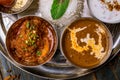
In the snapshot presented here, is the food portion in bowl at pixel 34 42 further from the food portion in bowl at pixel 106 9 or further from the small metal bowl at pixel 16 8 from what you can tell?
the food portion in bowl at pixel 106 9

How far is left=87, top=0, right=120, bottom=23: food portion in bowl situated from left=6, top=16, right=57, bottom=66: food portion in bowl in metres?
0.27

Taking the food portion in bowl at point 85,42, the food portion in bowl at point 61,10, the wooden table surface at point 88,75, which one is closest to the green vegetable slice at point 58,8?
the food portion in bowl at point 61,10

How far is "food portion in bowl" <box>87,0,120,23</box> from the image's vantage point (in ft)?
5.71

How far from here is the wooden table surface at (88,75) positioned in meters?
1.81

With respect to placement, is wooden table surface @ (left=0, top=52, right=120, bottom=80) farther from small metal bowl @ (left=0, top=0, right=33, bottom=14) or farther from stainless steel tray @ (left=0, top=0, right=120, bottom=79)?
small metal bowl @ (left=0, top=0, right=33, bottom=14)

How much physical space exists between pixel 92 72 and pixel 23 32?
0.45 m

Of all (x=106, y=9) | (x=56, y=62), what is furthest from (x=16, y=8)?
(x=106, y=9)

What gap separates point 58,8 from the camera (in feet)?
5.68

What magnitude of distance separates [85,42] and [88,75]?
0.23 m

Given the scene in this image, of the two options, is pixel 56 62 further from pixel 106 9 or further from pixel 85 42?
pixel 106 9

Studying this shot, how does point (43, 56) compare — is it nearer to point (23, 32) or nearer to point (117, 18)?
point (23, 32)

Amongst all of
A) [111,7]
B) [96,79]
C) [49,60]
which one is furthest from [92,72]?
[111,7]

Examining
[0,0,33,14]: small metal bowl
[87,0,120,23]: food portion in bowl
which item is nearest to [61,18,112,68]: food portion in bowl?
[87,0,120,23]: food portion in bowl

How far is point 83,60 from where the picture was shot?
1.69 m
